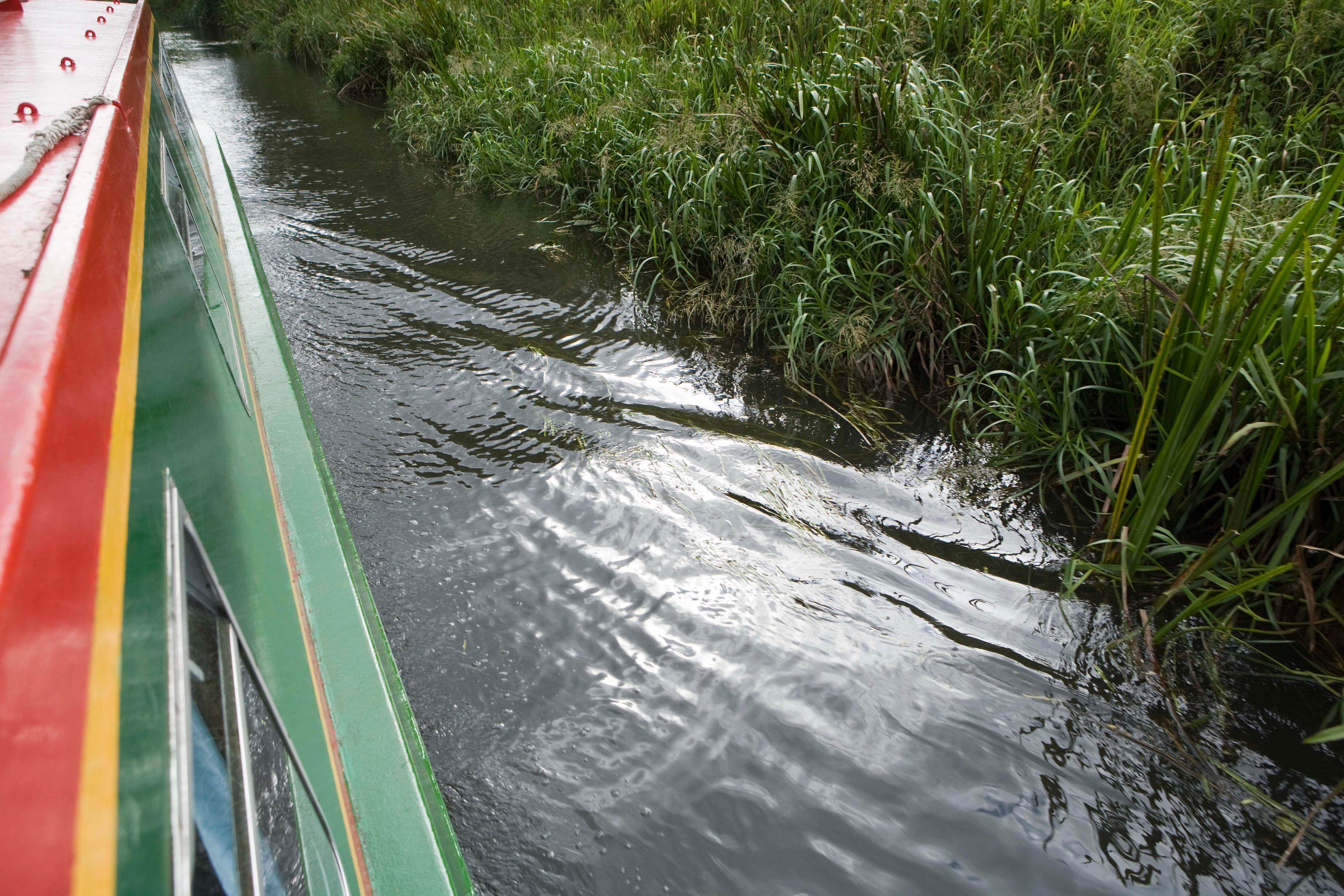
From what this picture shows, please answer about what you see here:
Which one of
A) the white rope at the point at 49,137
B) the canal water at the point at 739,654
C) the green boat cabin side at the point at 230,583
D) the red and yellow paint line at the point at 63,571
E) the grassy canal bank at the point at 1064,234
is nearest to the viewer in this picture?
the red and yellow paint line at the point at 63,571

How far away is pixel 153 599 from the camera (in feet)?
2.34

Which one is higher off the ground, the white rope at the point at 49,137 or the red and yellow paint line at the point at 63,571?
the white rope at the point at 49,137

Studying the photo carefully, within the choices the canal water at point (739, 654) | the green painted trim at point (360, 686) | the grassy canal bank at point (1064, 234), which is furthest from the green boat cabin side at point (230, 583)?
the grassy canal bank at point (1064, 234)

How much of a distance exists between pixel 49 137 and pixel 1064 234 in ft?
11.4

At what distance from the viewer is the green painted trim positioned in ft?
5.11

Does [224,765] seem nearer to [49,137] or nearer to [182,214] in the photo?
[49,137]

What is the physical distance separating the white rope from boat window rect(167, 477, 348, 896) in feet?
2.07

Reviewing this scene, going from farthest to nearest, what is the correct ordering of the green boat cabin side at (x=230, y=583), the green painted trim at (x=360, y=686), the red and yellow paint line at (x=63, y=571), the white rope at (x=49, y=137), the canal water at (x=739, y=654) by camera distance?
the canal water at (x=739, y=654) → the green painted trim at (x=360, y=686) → the white rope at (x=49, y=137) → the green boat cabin side at (x=230, y=583) → the red and yellow paint line at (x=63, y=571)

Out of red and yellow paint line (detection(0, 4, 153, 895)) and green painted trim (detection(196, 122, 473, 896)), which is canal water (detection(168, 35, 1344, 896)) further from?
red and yellow paint line (detection(0, 4, 153, 895))

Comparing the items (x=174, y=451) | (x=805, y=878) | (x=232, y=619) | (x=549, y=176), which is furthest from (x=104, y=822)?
(x=549, y=176)

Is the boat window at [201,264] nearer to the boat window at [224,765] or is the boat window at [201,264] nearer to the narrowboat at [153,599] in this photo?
the narrowboat at [153,599]

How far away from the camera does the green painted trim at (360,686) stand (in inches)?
61.4

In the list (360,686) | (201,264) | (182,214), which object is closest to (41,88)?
(182,214)

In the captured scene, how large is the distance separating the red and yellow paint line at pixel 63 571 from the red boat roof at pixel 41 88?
0.05 metres
